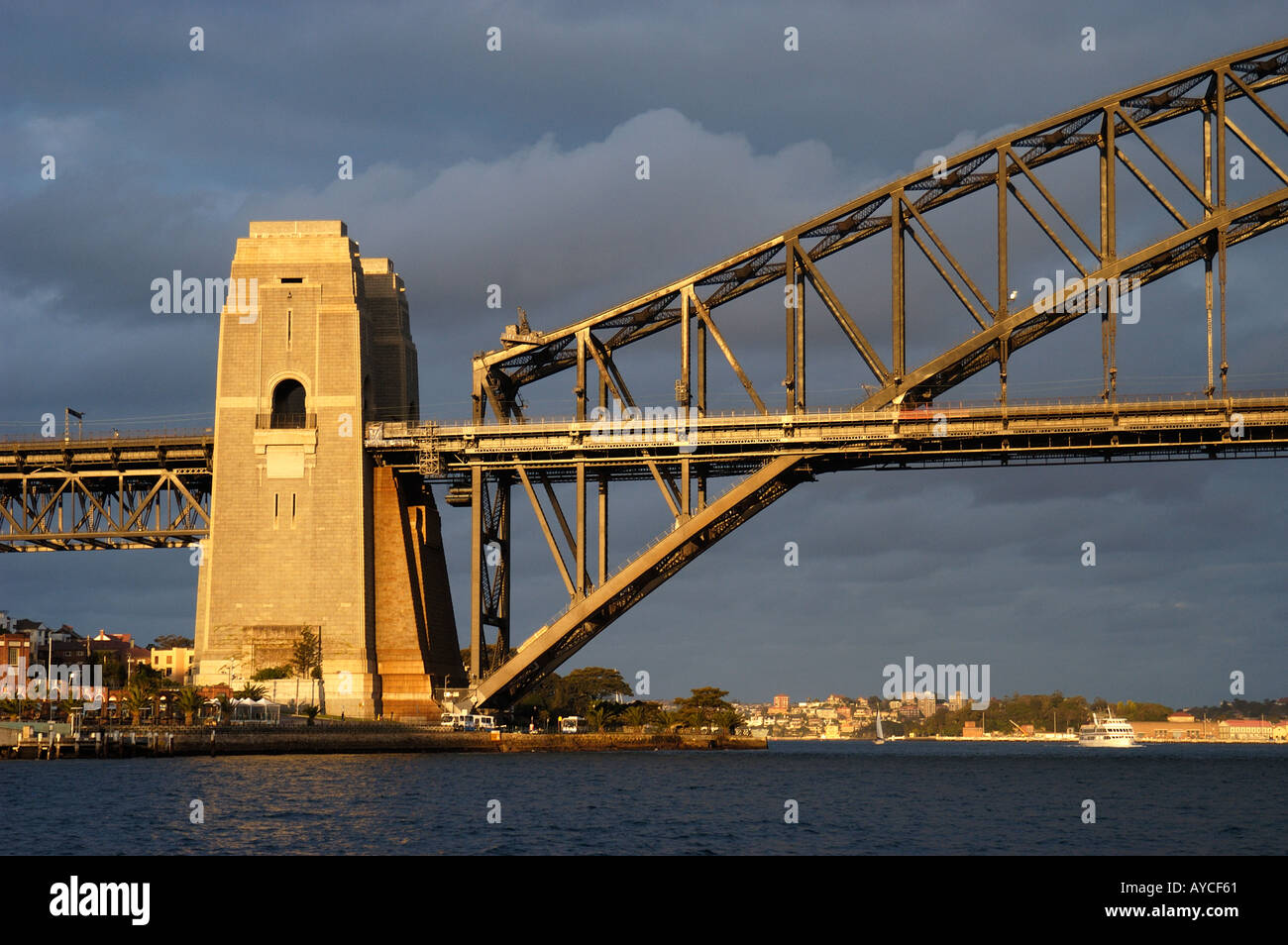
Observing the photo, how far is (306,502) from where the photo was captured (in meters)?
95.9

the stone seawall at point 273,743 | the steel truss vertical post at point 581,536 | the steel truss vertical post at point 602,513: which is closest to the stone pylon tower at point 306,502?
the stone seawall at point 273,743

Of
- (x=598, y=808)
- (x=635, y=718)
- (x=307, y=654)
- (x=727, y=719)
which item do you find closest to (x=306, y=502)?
(x=307, y=654)

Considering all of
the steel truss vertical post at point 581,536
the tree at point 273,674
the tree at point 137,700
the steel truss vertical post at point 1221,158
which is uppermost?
the steel truss vertical post at point 1221,158

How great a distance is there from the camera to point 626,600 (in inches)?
3671

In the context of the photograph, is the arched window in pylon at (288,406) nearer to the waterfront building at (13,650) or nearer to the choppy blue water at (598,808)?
the choppy blue water at (598,808)

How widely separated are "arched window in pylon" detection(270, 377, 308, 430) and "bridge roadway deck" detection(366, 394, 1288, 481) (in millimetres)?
7657

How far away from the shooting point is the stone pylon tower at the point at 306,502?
94875mm

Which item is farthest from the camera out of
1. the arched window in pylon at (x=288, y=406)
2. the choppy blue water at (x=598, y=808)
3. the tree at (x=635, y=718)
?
the tree at (x=635, y=718)

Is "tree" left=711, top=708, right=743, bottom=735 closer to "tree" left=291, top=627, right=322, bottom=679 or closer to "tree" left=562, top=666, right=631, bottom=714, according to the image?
"tree" left=562, top=666, right=631, bottom=714

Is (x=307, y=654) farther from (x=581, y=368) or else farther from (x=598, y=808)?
(x=598, y=808)

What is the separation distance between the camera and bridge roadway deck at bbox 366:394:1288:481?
86062 mm

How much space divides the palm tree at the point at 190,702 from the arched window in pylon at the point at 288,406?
53.7ft

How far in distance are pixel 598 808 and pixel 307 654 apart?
137 ft
